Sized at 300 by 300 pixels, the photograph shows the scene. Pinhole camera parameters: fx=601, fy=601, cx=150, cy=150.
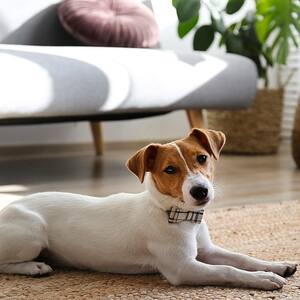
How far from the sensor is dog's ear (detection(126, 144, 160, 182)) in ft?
3.69

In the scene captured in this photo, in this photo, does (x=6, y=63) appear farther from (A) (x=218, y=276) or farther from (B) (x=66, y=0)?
(A) (x=218, y=276)

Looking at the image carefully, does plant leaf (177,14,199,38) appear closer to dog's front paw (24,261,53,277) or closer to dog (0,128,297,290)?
dog (0,128,297,290)

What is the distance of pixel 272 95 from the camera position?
3.24m

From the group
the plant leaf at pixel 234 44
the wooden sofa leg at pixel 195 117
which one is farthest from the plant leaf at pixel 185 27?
the wooden sofa leg at pixel 195 117

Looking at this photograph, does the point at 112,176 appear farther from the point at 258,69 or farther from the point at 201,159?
the point at 201,159

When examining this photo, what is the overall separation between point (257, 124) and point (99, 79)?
1316 millimetres

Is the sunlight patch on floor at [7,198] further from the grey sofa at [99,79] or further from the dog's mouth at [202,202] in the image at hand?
the dog's mouth at [202,202]

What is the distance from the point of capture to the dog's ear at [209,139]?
1.16m

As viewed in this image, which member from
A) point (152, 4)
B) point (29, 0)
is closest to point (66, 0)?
point (29, 0)

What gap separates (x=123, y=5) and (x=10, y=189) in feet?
3.53

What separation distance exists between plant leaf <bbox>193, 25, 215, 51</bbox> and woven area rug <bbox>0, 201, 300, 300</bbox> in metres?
1.78

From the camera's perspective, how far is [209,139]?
115 cm

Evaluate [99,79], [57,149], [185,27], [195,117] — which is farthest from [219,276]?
[57,149]

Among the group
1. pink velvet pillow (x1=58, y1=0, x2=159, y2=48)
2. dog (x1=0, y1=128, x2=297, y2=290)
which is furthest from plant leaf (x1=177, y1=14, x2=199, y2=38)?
dog (x1=0, y1=128, x2=297, y2=290)
